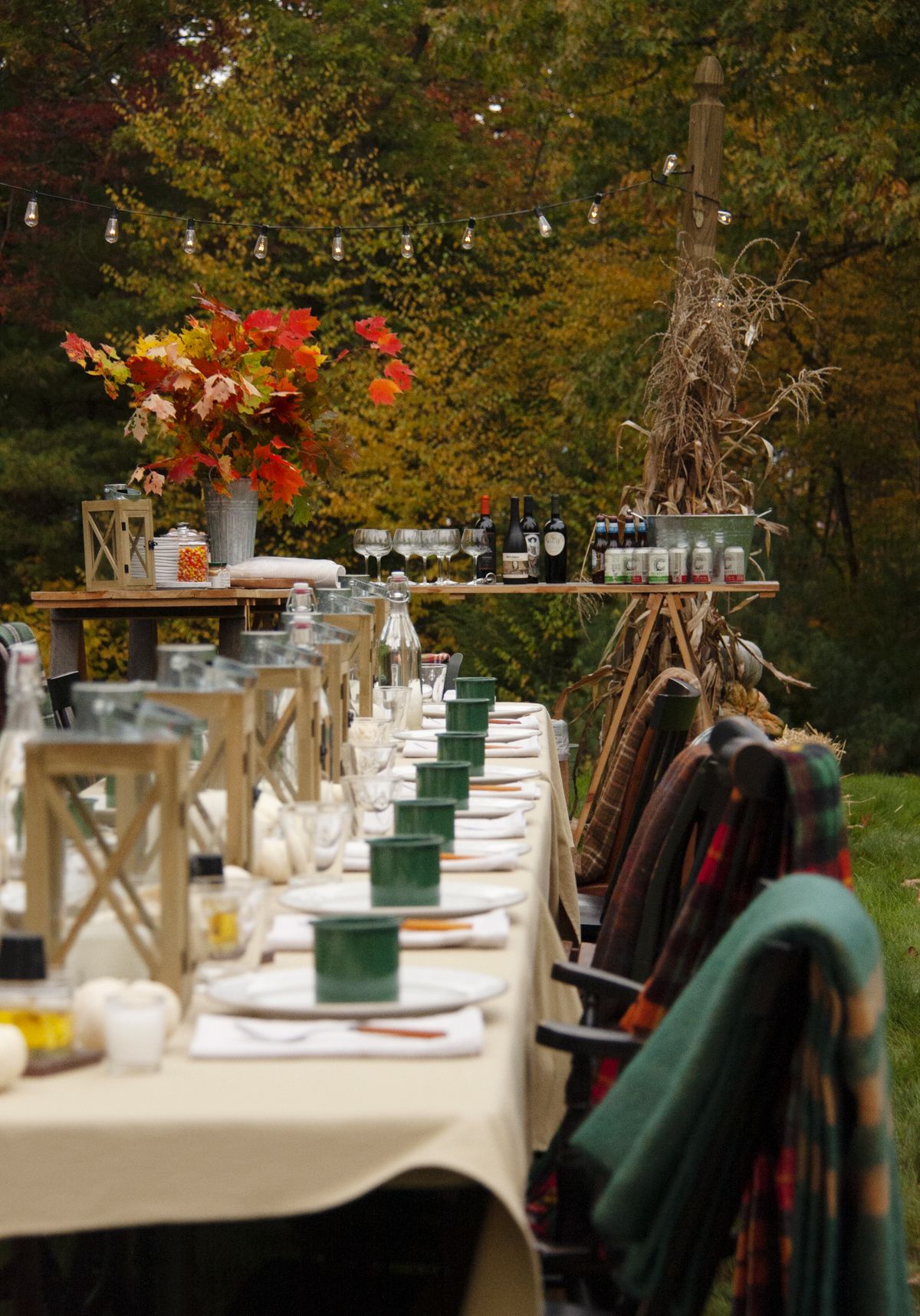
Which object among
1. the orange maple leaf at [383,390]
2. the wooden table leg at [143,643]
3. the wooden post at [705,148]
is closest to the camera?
the orange maple leaf at [383,390]

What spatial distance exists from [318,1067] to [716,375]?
19.5ft

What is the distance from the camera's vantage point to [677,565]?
6.27m

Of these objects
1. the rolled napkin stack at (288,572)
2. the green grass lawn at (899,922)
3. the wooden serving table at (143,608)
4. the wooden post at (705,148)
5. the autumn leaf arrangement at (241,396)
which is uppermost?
the wooden post at (705,148)

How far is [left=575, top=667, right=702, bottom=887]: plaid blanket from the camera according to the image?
350 cm

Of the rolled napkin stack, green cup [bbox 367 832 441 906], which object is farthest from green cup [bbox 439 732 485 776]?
the rolled napkin stack

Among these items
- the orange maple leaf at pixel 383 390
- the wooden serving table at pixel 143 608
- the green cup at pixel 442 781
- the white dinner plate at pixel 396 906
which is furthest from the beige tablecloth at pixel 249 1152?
the orange maple leaf at pixel 383 390

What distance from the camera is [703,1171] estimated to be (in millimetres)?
1375

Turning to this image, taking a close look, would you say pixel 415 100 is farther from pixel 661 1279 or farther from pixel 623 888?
pixel 661 1279

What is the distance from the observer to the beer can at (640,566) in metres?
6.24

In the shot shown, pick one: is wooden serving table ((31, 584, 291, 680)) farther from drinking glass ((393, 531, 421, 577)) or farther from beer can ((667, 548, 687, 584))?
beer can ((667, 548, 687, 584))

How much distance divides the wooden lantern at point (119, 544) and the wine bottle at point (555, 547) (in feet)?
5.65

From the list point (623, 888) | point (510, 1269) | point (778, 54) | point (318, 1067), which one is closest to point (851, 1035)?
point (510, 1269)

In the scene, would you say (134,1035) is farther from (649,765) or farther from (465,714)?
(465,714)

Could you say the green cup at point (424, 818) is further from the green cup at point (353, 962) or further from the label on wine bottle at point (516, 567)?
the label on wine bottle at point (516, 567)
